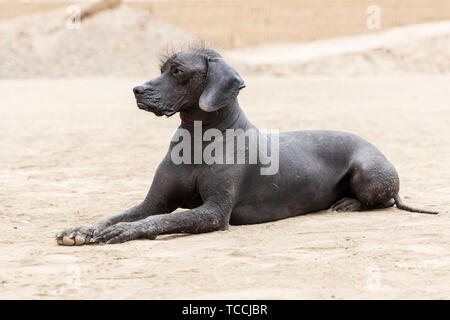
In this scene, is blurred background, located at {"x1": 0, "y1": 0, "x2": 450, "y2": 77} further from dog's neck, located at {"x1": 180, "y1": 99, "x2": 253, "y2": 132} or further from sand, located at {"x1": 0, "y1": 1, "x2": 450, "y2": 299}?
dog's neck, located at {"x1": 180, "y1": 99, "x2": 253, "y2": 132}

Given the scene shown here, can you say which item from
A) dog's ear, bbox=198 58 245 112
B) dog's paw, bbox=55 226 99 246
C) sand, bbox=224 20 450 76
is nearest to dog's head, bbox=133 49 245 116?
dog's ear, bbox=198 58 245 112

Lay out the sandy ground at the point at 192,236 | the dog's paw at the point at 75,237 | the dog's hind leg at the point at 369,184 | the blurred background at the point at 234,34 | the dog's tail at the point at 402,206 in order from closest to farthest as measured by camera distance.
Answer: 1. the sandy ground at the point at 192,236
2. the dog's paw at the point at 75,237
3. the dog's tail at the point at 402,206
4. the dog's hind leg at the point at 369,184
5. the blurred background at the point at 234,34

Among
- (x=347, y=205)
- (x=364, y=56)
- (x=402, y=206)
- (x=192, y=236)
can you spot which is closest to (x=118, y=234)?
(x=192, y=236)

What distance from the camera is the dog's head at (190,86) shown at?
6.39m

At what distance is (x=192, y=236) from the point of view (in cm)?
621

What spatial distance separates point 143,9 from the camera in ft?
121

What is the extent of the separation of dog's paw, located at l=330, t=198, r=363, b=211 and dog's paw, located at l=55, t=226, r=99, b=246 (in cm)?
240

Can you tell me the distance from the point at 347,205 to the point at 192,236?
1.82 m

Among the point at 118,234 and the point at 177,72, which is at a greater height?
the point at 177,72

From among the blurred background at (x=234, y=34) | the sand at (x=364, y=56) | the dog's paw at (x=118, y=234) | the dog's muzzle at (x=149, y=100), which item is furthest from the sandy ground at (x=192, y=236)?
the sand at (x=364, y=56)

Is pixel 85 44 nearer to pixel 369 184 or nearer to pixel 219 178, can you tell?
pixel 369 184

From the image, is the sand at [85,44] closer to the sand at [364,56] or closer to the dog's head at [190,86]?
the sand at [364,56]

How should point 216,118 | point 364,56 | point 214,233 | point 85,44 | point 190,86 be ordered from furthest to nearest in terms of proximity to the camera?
point 85,44, point 364,56, point 216,118, point 190,86, point 214,233

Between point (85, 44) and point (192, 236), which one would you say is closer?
point (192, 236)
